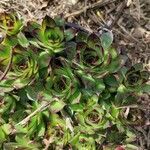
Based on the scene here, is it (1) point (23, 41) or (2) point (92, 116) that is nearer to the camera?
(1) point (23, 41)

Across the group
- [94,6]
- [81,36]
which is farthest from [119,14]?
[81,36]

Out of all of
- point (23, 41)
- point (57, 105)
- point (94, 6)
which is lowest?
point (57, 105)

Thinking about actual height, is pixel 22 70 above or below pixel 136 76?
A: above

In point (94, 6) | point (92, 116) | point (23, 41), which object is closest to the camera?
point (23, 41)

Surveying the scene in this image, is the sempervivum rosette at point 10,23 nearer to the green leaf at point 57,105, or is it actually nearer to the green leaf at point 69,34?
the green leaf at point 69,34

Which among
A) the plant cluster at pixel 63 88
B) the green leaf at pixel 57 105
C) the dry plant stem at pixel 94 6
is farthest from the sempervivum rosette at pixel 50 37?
the dry plant stem at pixel 94 6

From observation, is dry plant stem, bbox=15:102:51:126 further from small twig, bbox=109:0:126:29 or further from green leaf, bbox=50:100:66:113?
small twig, bbox=109:0:126:29

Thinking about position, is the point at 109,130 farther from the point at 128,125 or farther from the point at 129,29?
the point at 129,29

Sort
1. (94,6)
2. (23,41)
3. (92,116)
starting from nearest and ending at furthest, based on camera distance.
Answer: (23,41), (92,116), (94,6)

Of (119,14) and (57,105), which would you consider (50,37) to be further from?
(119,14)
